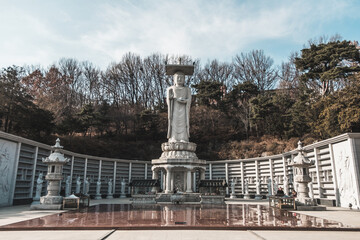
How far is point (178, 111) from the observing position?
2053 cm

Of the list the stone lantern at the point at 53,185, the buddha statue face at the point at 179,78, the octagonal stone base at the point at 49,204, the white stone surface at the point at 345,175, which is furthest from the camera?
the buddha statue face at the point at 179,78

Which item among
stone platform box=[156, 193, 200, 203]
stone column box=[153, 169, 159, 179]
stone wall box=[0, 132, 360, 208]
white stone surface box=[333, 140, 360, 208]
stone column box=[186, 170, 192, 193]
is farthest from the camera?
stone column box=[153, 169, 159, 179]

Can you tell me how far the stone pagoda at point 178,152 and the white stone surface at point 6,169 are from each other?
8.57 metres

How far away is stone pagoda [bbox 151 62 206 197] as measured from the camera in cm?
1775

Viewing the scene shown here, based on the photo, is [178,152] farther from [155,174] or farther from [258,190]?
[258,190]

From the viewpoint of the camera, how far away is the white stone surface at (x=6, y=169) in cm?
1340

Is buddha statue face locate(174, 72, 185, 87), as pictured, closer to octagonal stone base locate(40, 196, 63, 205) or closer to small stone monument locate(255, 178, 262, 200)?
small stone monument locate(255, 178, 262, 200)

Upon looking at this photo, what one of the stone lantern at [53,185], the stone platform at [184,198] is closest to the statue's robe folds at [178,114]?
the stone platform at [184,198]

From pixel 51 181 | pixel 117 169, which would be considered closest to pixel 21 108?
pixel 117 169

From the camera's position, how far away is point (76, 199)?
1235 cm

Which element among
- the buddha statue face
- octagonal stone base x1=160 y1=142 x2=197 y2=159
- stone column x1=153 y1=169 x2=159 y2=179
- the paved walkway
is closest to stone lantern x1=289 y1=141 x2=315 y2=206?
the paved walkway

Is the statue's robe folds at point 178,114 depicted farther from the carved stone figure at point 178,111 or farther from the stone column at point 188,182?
the stone column at point 188,182
